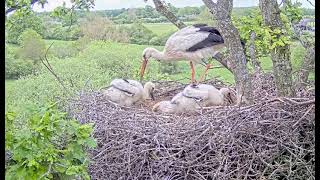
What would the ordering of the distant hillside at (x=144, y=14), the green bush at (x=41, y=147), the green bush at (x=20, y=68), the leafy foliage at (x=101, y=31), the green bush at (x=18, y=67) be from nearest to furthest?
the green bush at (x=41, y=147) → the green bush at (x=18, y=67) → the green bush at (x=20, y=68) → the distant hillside at (x=144, y=14) → the leafy foliage at (x=101, y=31)

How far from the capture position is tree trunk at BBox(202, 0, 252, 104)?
218 cm

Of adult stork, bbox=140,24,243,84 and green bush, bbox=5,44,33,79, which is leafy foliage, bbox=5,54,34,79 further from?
adult stork, bbox=140,24,243,84

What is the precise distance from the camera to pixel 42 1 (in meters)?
2.73

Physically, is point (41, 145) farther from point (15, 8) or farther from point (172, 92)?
point (172, 92)

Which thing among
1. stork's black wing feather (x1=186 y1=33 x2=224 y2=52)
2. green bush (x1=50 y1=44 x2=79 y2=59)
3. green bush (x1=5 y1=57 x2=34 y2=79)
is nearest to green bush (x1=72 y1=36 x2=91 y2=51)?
green bush (x1=50 y1=44 x2=79 y2=59)

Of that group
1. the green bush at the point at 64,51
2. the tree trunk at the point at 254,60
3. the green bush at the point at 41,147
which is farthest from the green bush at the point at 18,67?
the green bush at the point at 41,147

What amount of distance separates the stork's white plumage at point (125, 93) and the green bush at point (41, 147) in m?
1.40

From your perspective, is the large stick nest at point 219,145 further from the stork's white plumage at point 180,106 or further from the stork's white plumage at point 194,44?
the stork's white plumage at point 194,44

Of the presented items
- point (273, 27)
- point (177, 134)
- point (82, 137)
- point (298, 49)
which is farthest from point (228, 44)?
point (82, 137)

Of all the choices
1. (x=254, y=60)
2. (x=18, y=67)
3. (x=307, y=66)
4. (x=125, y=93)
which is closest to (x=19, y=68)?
(x=18, y=67)

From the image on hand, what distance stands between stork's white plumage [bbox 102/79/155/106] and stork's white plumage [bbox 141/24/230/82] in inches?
12.6

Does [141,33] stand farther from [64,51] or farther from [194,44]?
[194,44]

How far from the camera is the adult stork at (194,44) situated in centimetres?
285

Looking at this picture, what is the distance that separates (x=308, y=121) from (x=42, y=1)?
1617mm
